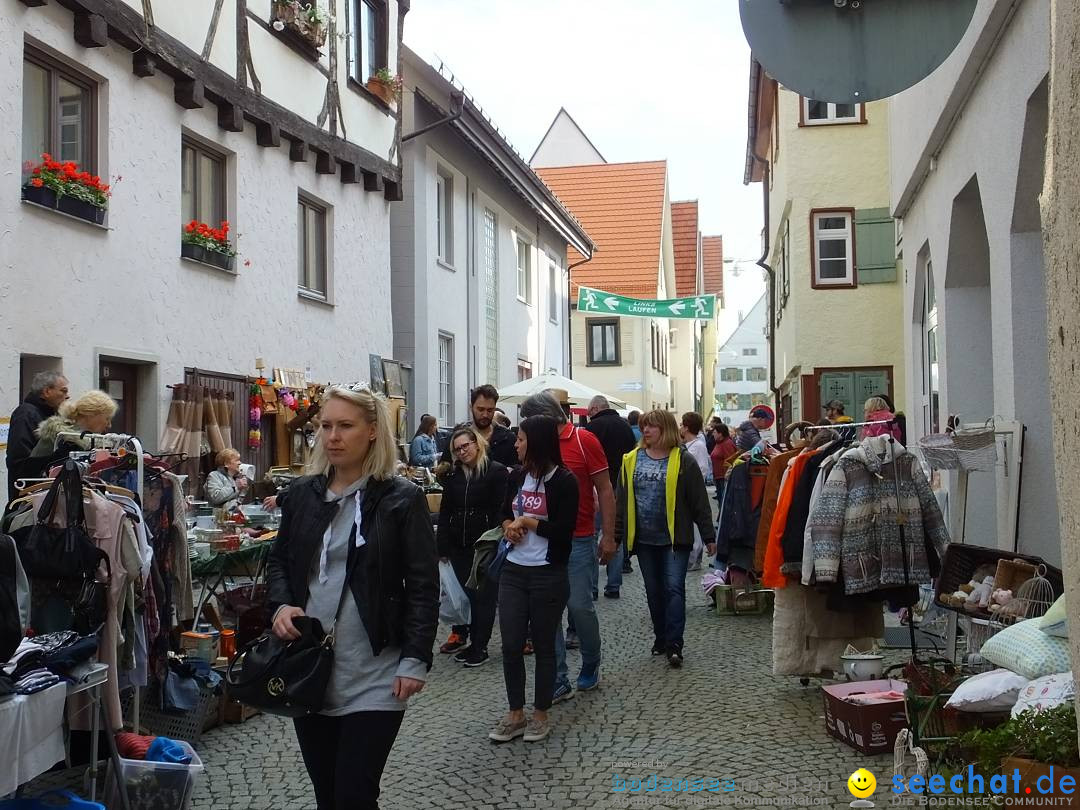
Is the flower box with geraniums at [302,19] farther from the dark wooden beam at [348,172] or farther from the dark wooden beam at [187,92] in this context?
the dark wooden beam at [187,92]

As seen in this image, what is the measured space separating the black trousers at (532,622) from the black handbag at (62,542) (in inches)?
82.6

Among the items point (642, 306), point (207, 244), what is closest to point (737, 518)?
point (207, 244)

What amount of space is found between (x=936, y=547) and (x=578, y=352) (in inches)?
1235

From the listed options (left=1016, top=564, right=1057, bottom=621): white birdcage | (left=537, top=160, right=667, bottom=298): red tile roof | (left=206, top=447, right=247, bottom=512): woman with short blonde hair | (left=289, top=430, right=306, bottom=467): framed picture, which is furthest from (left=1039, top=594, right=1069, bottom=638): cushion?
(left=537, top=160, right=667, bottom=298): red tile roof

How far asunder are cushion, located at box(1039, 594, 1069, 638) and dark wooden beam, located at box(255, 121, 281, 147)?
10.2 m

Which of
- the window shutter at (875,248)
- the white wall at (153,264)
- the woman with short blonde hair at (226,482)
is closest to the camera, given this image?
the white wall at (153,264)

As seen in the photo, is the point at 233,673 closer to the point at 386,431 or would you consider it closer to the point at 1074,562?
the point at 386,431

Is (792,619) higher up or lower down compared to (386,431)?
lower down

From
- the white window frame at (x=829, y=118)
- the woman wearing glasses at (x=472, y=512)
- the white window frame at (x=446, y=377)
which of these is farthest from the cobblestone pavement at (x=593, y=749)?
the white window frame at (x=829, y=118)

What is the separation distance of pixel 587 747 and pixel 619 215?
34265 mm

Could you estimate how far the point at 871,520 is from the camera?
22.1ft

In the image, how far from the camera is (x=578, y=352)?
38.0 m

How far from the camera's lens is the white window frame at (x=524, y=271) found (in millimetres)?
25283

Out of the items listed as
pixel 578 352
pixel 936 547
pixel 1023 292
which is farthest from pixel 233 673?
pixel 578 352
